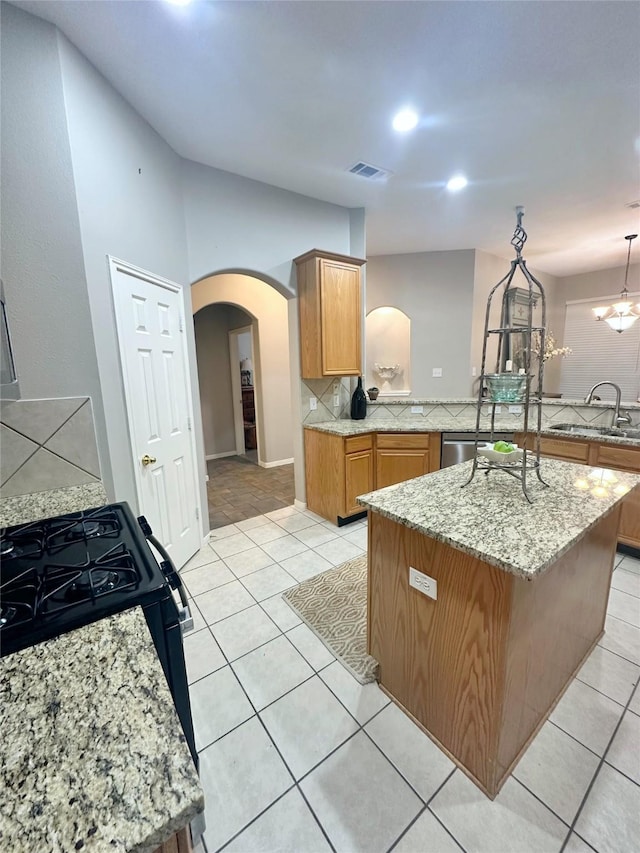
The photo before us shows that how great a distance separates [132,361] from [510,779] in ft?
8.56

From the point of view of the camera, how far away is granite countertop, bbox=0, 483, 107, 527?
56.7 inches

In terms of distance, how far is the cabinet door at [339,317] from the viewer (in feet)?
10.7

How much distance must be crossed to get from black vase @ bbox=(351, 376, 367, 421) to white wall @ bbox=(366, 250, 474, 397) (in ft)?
5.95

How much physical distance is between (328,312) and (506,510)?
2419mm

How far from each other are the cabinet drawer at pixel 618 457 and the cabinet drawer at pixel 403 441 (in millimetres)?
1298

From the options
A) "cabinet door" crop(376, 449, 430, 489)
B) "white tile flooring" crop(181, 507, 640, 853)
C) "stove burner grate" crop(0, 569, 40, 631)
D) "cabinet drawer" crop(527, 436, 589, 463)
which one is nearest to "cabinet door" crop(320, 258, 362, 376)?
"cabinet door" crop(376, 449, 430, 489)

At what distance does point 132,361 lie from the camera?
216 centimetres

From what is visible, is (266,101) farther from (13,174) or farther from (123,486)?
(123,486)

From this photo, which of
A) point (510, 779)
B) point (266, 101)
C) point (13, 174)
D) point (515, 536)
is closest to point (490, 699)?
point (510, 779)

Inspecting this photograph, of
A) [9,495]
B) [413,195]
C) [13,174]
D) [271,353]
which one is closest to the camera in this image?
[13,174]

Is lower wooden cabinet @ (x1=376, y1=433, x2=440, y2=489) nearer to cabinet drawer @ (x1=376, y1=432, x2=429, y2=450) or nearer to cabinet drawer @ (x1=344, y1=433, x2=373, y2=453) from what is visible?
cabinet drawer @ (x1=376, y1=432, x2=429, y2=450)

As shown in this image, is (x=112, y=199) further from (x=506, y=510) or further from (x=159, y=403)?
(x=506, y=510)

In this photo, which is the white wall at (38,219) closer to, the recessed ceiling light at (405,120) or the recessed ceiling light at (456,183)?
the recessed ceiling light at (405,120)

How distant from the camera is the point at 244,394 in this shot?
648 cm
